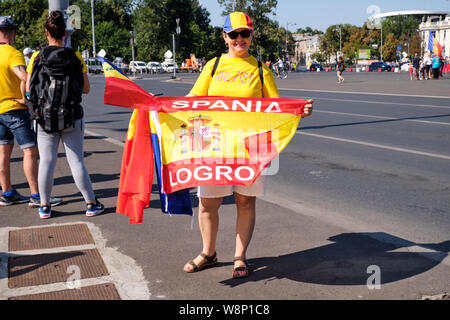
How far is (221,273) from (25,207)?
9.63 feet

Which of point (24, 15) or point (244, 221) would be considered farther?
point (24, 15)

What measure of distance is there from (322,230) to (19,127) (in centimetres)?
337

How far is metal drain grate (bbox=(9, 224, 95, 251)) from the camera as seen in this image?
471 centimetres

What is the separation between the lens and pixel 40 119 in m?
5.29

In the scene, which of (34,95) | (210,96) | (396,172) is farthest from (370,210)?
(34,95)

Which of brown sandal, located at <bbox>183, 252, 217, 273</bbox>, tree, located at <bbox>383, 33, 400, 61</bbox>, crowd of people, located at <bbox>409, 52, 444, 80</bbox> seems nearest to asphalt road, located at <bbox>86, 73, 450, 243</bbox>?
brown sandal, located at <bbox>183, 252, 217, 273</bbox>

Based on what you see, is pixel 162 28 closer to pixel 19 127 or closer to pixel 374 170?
pixel 374 170

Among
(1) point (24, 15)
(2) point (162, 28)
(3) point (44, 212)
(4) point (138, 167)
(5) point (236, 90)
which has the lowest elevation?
(3) point (44, 212)

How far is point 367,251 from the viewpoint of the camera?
14.8 ft

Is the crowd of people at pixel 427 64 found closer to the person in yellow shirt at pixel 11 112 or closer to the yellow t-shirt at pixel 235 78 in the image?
the person in yellow shirt at pixel 11 112

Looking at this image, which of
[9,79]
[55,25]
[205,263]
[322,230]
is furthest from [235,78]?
[9,79]

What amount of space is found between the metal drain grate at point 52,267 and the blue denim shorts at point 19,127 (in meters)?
1.96
